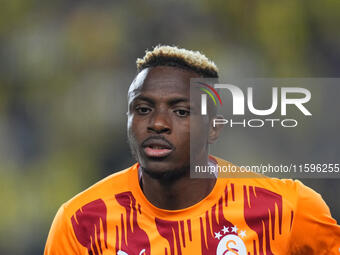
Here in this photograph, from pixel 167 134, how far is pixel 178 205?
0.35 meters

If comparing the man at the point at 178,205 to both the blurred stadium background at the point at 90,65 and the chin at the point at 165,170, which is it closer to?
the chin at the point at 165,170

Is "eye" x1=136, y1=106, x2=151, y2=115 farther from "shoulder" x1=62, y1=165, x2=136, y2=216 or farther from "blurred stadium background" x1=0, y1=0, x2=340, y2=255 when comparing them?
"blurred stadium background" x1=0, y1=0, x2=340, y2=255

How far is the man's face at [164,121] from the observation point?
8.59 feet

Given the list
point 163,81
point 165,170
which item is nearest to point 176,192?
point 165,170

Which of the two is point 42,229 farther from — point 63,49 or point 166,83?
point 166,83

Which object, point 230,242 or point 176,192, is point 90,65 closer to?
point 176,192

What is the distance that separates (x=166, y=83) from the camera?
267cm

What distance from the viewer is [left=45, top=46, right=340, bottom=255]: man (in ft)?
8.70

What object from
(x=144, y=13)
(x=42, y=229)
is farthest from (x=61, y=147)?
(x=144, y=13)

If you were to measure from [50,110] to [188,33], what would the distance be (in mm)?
1543

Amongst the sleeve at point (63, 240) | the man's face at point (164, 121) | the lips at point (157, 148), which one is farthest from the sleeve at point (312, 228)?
the sleeve at point (63, 240)

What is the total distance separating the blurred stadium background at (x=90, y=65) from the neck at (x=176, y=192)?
2.77m

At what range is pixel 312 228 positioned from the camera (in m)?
2.79

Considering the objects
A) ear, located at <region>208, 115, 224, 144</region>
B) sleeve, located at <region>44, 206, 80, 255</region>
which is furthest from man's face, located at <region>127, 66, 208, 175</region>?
sleeve, located at <region>44, 206, 80, 255</region>
